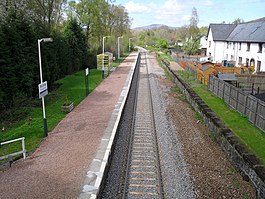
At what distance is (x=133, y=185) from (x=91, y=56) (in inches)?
1537

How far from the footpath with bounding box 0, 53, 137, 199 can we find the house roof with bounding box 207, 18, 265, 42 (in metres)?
29.6

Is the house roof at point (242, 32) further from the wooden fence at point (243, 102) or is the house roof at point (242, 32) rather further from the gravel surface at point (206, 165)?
the gravel surface at point (206, 165)

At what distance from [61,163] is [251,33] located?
128 feet

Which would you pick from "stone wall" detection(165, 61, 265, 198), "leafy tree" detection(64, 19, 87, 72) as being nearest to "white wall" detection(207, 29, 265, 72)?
"leafy tree" detection(64, 19, 87, 72)

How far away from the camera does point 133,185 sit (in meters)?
9.68

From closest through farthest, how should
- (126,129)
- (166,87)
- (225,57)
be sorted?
(126,129), (166,87), (225,57)

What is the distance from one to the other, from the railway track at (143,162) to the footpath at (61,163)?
159 cm

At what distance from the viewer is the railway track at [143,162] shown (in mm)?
9330

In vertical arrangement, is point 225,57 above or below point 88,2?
below

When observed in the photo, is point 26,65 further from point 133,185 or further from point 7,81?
point 133,185

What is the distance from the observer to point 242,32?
45938mm

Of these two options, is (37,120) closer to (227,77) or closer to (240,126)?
(240,126)

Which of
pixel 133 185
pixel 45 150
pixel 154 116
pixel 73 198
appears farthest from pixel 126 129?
pixel 73 198

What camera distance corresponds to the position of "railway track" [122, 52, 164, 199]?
9330mm
